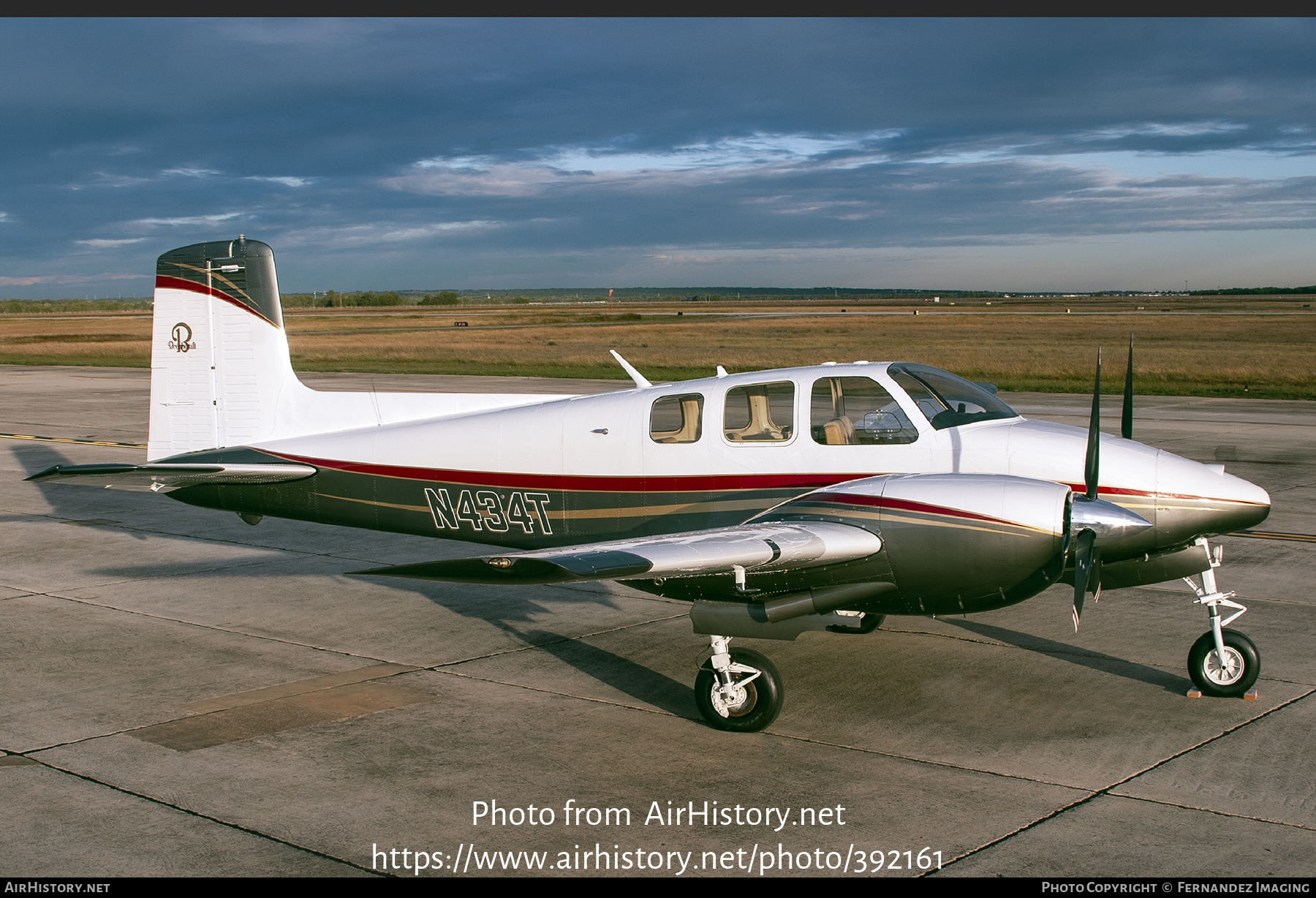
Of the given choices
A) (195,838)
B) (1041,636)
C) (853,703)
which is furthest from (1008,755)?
(195,838)

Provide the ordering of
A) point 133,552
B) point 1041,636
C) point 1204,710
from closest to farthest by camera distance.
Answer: point 1204,710, point 1041,636, point 133,552

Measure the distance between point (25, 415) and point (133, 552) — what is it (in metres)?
19.9

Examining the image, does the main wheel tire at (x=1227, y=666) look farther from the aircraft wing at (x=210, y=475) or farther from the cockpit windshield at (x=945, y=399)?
the aircraft wing at (x=210, y=475)

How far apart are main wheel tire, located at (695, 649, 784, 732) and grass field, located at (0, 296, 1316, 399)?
29114mm

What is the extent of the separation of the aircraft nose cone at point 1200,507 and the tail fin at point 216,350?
8.36 meters

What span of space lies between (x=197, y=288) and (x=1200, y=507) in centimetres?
974

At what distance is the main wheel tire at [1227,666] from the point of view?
311 inches

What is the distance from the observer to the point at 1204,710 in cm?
772

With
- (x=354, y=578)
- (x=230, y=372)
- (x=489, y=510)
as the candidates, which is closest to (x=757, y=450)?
(x=489, y=510)

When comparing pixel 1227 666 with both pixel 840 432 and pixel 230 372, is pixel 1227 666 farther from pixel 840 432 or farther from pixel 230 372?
pixel 230 372

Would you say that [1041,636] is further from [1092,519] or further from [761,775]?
[761,775]

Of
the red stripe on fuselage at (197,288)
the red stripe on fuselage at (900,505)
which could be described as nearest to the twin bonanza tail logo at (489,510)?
the red stripe on fuselage at (900,505)

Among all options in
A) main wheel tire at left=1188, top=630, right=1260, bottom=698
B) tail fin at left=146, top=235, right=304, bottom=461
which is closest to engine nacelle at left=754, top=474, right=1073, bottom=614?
main wheel tire at left=1188, top=630, right=1260, bottom=698

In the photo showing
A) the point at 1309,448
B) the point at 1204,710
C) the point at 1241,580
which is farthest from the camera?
the point at 1309,448
